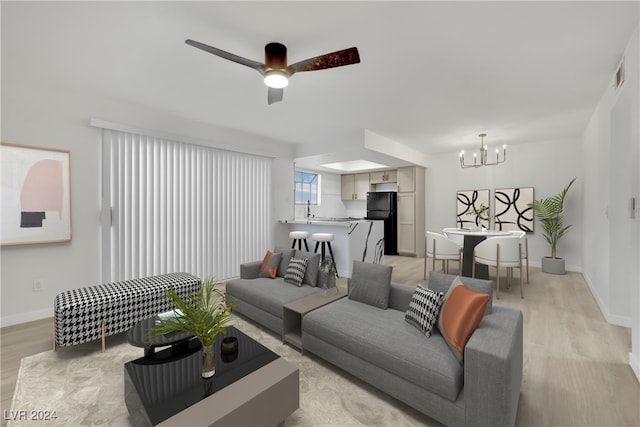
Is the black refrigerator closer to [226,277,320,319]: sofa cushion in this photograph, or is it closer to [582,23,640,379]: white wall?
[582,23,640,379]: white wall

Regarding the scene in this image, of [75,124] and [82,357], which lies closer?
[82,357]

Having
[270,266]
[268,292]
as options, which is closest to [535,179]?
[270,266]

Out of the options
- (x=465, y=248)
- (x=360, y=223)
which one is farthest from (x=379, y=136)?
(x=465, y=248)

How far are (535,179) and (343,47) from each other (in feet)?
18.1

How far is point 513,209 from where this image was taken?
5938 millimetres

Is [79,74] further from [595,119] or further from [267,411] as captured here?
[595,119]

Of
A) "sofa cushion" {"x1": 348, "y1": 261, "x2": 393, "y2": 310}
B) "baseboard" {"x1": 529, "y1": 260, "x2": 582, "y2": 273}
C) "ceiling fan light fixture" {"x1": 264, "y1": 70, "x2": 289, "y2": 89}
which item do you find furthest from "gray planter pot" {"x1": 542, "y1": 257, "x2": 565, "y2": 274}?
Result: "ceiling fan light fixture" {"x1": 264, "y1": 70, "x2": 289, "y2": 89}

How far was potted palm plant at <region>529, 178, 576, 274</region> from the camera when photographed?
5.17 metres

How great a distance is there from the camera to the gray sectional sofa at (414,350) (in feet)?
4.62

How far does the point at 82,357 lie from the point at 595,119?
6.69m

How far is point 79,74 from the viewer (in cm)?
286

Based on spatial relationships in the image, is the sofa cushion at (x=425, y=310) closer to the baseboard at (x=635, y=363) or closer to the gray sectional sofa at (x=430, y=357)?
the gray sectional sofa at (x=430, y=357)

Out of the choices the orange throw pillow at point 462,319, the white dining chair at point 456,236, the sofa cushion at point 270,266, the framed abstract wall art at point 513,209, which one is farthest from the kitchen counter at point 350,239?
the orange throw pillow at point 462,319

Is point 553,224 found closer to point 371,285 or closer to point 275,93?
point 371,285
